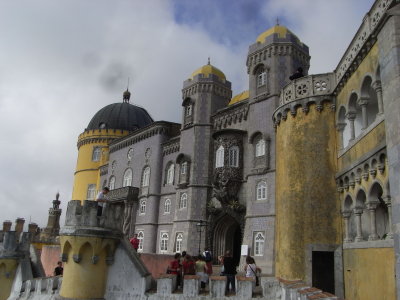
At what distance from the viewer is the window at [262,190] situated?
2228 cm

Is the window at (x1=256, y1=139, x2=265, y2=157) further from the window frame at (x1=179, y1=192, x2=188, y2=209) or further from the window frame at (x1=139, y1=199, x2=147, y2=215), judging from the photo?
the window frame at (x1=139, y1=199, x2=147, y2=215)

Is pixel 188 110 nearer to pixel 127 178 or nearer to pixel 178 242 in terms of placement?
pixel 178 242

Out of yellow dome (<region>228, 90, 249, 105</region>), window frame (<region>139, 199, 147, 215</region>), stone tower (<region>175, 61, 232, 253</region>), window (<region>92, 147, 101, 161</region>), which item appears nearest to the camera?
stone tower (<region>175, 61, 232, 253</region>)

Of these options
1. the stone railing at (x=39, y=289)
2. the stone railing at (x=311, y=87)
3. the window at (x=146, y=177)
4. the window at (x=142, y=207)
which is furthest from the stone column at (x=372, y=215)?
the window at (x=146, y=177)

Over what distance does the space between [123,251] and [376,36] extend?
1040cm

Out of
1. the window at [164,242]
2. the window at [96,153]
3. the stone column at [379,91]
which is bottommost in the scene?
the window at [164,242]

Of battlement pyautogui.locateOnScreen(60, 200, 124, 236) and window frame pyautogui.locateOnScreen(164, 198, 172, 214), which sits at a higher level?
window frame pyautogui.locateOnScreen(164, 198, 172, 214)

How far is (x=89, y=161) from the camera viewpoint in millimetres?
46219

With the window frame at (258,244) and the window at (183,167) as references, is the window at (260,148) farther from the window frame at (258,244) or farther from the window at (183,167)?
the window at (183,167)

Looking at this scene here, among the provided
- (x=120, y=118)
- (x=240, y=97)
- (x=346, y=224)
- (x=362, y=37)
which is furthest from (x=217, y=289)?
(x=120, y=118)

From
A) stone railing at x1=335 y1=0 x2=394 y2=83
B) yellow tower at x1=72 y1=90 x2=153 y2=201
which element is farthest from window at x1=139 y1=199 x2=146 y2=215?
stone railing at x1=335 y1=0 x2=394 y2=83

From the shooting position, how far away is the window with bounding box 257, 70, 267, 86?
24172 mm

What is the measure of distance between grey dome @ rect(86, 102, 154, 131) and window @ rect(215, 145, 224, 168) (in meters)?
23.4

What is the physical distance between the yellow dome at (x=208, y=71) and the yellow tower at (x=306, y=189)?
14.1 metres
